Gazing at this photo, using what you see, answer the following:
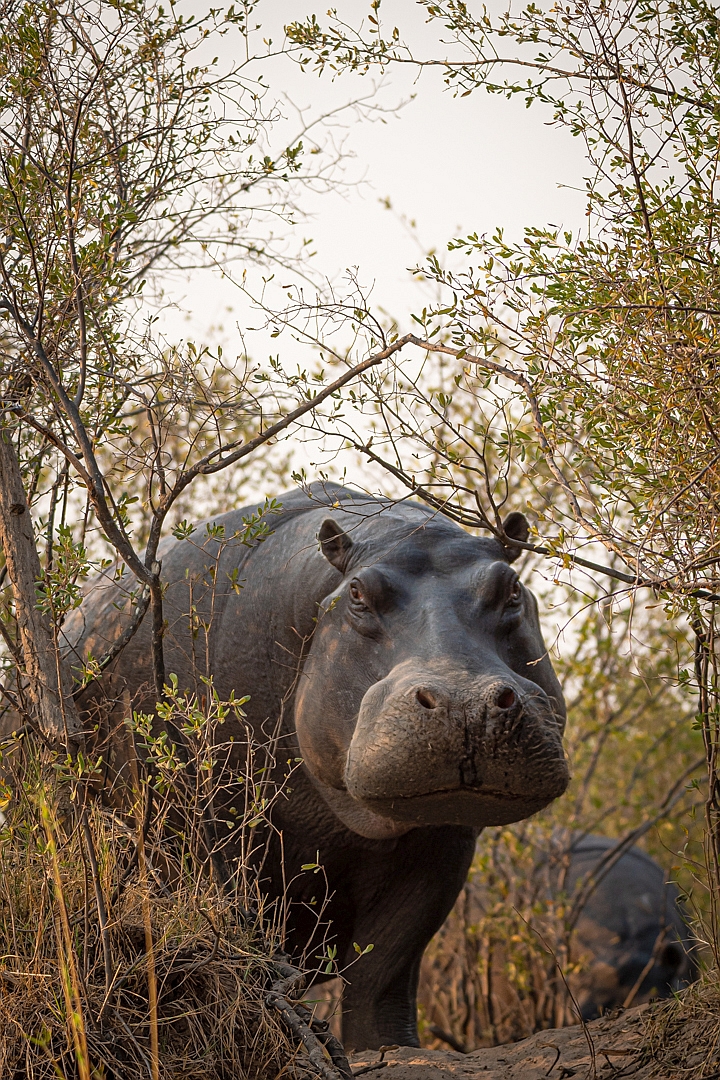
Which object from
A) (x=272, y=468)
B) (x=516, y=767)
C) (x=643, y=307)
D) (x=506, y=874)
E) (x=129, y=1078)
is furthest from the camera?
(x=272, y=468)

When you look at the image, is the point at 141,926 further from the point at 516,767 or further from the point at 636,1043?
the point at 636,1043

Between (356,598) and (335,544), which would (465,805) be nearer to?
(356,598)

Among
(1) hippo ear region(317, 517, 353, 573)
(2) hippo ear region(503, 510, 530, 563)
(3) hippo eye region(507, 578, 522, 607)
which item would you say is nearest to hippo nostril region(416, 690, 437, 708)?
(3) hippo eye region(507, 578, 522, 607)

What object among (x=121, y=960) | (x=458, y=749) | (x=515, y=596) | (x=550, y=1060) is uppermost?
(x=515, y=596)

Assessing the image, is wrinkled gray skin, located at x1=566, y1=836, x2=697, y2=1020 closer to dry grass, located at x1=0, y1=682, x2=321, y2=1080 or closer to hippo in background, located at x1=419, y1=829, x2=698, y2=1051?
hippo in background, located at x1=419, y1=829, x2=698, y2=1051

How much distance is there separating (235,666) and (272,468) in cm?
497

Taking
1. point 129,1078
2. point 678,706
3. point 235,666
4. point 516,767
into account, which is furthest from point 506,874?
point 129,1078

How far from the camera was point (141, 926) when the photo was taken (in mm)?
3734

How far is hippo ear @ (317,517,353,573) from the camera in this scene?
506 centimetres

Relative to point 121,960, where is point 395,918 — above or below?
below

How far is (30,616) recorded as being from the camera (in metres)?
4.51

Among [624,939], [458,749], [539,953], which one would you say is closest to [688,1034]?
[458,749]

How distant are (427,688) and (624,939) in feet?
21.0

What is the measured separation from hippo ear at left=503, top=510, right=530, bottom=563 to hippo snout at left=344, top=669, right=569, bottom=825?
81cm
